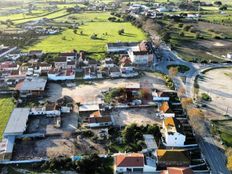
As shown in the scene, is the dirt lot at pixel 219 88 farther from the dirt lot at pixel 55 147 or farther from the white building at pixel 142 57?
the dirt lot at pixel 55 147

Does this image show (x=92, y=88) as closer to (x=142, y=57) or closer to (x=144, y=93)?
(x=144, y=93)

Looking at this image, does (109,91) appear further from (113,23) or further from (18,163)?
(113,23)

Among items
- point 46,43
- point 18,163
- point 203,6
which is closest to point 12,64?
point 46,43

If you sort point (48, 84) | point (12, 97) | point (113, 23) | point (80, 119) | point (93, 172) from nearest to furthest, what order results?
point (93, 172) → point (80, 119) → point (12, 97) → point (48, 84) → point (113, 23)

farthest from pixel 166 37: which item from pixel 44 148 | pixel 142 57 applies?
pixel 44 148

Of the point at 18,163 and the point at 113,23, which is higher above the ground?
the point at 113,23

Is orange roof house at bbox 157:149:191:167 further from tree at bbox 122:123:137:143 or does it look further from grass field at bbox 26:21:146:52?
grass field at bbox 26:21:146:52
